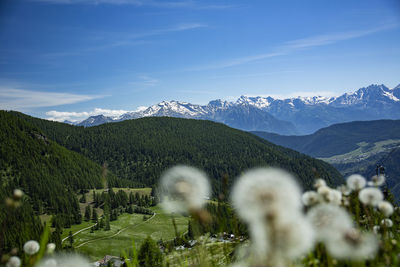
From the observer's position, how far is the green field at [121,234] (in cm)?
10838

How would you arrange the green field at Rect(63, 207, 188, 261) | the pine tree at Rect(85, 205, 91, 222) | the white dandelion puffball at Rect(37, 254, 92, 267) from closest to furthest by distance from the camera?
the white dandelion puffball at Rect(37, 254, 92, 267) → the green field at Rect(63, 207, 188, 261) → the pine tree at Rect(85, 205, 91, 222)

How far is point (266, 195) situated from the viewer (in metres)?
1.69

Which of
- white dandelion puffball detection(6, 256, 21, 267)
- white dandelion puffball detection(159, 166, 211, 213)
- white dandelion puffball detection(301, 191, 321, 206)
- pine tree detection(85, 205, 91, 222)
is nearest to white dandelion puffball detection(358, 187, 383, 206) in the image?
white dandelion puffball detection(301, 191, 321, 206)

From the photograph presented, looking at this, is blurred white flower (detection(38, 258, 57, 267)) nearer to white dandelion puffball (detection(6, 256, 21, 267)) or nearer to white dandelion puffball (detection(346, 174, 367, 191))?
white dandelion puffball (detection(6, 256, 21, 267))

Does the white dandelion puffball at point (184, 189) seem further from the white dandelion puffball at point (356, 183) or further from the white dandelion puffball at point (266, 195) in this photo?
the white dandelion puffball at point (356, 183)

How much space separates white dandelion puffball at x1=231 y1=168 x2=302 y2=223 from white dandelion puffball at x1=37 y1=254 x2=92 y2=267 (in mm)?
1394

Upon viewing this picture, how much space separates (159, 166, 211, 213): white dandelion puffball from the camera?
2.34 meters

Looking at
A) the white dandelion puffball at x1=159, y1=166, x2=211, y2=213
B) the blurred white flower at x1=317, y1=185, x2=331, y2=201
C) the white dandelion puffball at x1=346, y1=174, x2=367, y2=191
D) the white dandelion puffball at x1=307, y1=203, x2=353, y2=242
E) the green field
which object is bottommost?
the green field

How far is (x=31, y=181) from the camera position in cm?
18975

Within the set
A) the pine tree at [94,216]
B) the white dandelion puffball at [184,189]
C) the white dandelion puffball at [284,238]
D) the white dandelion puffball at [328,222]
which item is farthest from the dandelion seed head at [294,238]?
the pine tree at [94,216]

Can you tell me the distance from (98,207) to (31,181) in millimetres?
56308

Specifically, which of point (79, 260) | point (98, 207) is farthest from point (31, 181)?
point (79, 260)

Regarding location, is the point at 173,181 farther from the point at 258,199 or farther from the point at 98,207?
the point at 98,207

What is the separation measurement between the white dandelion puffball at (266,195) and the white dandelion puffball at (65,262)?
1.39m
